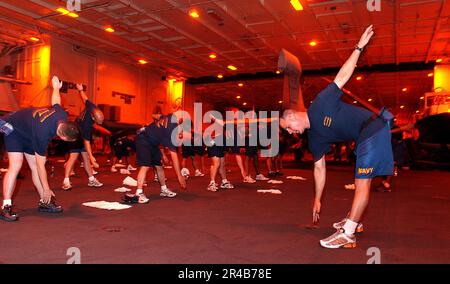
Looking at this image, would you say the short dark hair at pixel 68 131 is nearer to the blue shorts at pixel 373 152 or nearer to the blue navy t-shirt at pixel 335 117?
the blue navy t-shirt at pixel 335 117

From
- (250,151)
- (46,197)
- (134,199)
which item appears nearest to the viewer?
(46,197)

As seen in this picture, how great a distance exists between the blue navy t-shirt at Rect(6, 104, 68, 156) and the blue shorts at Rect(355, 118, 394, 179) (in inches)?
162

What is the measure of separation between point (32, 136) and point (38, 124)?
230mm

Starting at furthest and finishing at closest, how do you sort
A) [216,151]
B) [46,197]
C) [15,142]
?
[216,151] < [46,197] < [15,142]

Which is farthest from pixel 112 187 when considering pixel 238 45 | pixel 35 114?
pixel 238 45

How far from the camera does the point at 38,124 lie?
203 inches

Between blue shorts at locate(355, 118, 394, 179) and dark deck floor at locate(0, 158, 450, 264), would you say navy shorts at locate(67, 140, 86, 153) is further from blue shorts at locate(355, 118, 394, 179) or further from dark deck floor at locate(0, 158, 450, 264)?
blue shorts at locate(355, 118, 394, 179)

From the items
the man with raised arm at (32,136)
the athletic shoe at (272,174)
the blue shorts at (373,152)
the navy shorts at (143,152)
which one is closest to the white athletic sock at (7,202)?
the man with raised arm at (32,136)

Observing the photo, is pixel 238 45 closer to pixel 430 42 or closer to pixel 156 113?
pixel 430 42

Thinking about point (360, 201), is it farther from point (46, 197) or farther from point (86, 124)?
point (86, 124)

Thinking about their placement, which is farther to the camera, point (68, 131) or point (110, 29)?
point (110, 29)

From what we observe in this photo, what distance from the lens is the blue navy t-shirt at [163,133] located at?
704cm

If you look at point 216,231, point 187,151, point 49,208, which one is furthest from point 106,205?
point 187,151
